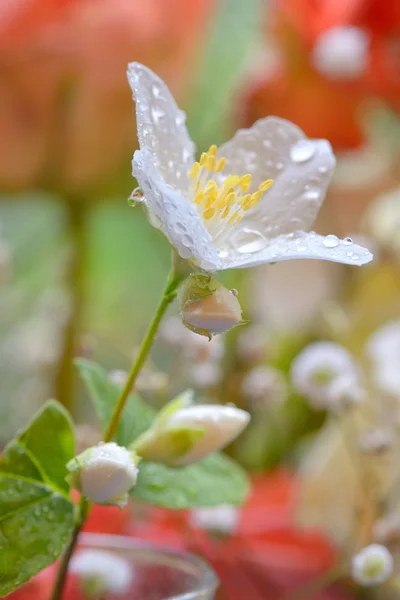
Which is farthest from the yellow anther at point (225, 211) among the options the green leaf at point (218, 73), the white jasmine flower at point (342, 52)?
the green leaf at point (218, 73)

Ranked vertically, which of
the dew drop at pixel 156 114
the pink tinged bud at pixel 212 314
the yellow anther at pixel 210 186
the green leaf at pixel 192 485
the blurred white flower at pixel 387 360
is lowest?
the blurred white flower at pixel 387 360

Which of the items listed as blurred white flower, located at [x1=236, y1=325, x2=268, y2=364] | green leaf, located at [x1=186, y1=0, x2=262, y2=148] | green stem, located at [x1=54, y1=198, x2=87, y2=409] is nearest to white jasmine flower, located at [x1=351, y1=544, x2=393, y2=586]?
blurred white flower, located at [x1=236, y1=325, x2=268, y2=364]

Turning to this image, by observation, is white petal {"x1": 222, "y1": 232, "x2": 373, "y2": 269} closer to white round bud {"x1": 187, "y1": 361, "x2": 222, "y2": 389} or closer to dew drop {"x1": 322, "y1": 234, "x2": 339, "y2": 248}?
dew drop {"x1": 322, "y1": 234, "x2": 339, "y2": 248}

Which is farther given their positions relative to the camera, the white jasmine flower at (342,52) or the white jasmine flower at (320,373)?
the white jasmine flower at (342,52)

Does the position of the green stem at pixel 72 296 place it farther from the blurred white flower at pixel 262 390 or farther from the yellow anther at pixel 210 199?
the yellow anther at pixel 210 199

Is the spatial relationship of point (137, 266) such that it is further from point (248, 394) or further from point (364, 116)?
point (248, 394)

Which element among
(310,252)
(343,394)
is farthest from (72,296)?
(310,252)

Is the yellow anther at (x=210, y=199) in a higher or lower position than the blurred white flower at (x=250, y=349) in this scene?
higher
